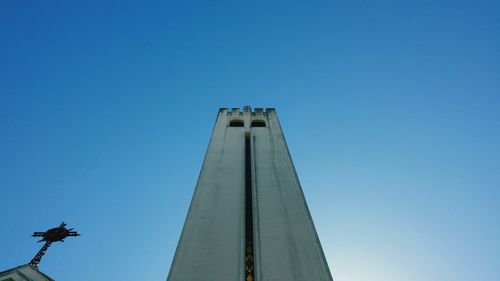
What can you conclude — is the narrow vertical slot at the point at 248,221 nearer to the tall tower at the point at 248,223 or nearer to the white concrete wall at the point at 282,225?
the tall tower at the point at 248,223

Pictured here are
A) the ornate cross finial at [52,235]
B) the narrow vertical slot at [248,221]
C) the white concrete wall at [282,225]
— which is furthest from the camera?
the ornate cross finial at [52,235]

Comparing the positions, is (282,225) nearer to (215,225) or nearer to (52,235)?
(215,225)

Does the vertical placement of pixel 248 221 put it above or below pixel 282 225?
above

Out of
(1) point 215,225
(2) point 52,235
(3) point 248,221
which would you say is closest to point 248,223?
(3) point 248,221

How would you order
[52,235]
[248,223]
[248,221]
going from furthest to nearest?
1. [52,235]
2. [248,221]
3. [248,223]

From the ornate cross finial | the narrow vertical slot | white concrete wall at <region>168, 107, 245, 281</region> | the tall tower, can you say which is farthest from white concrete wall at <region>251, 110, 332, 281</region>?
the ornate cross finial

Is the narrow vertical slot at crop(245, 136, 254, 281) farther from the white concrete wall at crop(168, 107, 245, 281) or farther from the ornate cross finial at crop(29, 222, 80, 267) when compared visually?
the ornate cross finial at crop(29, 222, 80, 267)

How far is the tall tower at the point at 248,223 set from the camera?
11.1 m

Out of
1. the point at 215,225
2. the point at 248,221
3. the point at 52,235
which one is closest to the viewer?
the point at 215,225

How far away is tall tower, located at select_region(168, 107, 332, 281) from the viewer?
11133 mm

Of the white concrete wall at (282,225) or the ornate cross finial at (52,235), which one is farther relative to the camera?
the ornate cross finial at (52,235)

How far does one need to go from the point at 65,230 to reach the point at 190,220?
594 cm

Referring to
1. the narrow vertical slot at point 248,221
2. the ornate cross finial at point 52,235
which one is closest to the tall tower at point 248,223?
the narrow vertical slot at point 248,221

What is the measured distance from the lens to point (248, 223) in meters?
13.5
